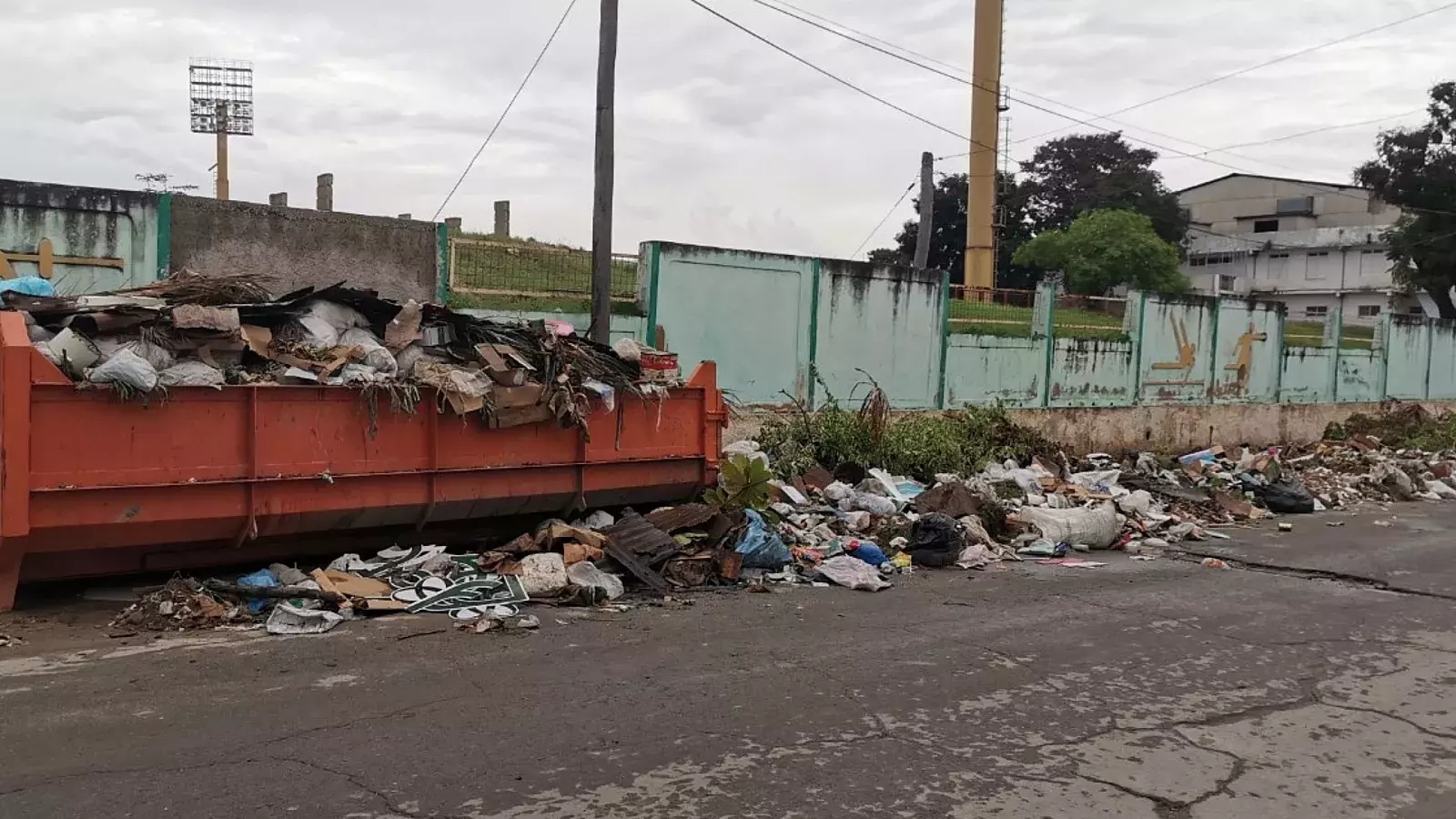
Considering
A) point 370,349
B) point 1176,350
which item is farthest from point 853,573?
point 1176,350

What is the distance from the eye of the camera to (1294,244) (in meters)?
56.2

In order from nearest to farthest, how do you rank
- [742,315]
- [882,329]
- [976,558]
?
[976,558]
[742,315]
[882,329]

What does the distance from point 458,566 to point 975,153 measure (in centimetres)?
3466

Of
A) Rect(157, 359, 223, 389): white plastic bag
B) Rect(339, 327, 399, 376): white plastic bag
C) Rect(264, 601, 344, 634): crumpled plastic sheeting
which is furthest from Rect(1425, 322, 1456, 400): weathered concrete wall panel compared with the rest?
Rect(157, 359, 223, 389): white plastic bag

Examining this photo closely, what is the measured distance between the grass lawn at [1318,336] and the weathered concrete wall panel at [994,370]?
7838mm

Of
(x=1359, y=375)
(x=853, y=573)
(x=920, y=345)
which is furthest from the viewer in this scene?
(x=1359, y=375)

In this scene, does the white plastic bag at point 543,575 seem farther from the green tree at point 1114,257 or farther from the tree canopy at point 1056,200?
the tree canopy at point 1056,200

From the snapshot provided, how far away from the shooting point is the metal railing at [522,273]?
1071cm

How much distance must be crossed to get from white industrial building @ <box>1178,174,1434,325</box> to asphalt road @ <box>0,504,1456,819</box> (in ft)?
166

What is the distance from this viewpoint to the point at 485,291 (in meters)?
Answer: 10.7

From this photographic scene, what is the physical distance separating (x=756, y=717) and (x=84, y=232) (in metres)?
7.32

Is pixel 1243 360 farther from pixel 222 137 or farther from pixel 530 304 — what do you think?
Result: pixel 222 137

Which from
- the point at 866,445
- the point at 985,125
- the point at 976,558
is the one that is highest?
the point at 985,125

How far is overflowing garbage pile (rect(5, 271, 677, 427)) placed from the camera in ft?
20.6
